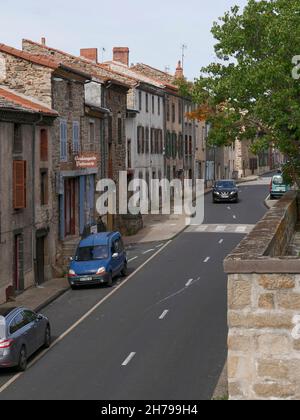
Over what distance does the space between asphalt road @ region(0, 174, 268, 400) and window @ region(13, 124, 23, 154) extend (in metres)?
6.58

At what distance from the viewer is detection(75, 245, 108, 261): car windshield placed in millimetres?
33934

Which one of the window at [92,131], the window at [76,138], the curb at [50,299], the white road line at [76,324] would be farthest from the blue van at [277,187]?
the curb at [50,299]

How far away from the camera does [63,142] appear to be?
40188 millimetres

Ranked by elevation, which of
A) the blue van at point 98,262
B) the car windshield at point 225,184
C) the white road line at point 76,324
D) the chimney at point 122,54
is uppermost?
the chimney at point 122,54

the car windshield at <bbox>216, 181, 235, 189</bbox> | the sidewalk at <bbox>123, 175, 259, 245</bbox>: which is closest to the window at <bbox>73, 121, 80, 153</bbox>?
the sidewalk at <bbox>123, 175, 259, 245</bbox>

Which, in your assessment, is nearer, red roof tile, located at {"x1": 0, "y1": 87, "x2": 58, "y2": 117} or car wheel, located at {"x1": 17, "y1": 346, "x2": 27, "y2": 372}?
car wheel, located at {"x1": 17, "y1": 346, "x2": 27, "y2": 372}

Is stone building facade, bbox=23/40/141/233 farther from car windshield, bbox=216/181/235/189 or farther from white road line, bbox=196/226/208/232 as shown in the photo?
car windshield, bbox=216/181/235/189

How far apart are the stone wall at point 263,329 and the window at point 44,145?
2964cm

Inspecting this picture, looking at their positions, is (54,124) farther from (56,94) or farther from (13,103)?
(13,103)

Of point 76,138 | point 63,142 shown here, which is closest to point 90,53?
point 76,138

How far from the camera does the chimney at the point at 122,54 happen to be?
73375 millimetres

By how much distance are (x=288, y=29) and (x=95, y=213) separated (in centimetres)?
2135

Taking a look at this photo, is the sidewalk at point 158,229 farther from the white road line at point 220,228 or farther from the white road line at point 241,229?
the white road line at point 241,229

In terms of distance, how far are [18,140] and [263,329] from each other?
26.6 meters
